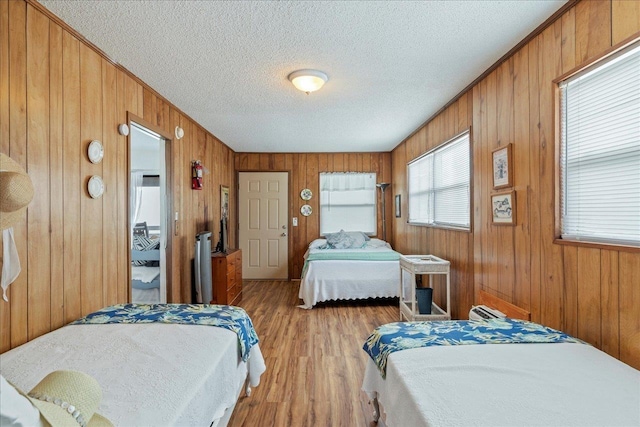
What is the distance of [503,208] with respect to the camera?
2.32 meters

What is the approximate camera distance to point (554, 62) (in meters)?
1.82

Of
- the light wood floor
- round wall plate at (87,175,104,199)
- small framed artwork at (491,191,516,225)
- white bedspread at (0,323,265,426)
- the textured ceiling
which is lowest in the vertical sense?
the light wood floor

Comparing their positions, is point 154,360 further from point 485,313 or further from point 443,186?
point 443,186

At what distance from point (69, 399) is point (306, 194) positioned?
5206 millimetres

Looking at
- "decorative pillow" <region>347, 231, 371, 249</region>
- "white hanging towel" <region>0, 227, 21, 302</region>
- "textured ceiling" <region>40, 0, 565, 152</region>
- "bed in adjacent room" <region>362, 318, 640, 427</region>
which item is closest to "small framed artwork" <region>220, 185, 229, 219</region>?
"textured ceiling" <region>40, 0, 565, 152</region>

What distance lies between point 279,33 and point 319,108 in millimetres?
1470

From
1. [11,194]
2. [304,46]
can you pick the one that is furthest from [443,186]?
[11,194]

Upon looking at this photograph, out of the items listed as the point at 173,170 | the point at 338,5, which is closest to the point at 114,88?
the point at 173,170

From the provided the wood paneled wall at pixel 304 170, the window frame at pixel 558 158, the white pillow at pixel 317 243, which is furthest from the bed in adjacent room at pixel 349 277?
the window frame at pixel 558 158

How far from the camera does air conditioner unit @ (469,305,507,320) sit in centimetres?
226

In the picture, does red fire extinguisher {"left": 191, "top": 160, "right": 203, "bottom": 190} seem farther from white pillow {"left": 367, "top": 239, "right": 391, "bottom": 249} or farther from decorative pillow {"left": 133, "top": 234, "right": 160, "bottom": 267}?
white pillow {"left": 367, "top": 239, "right": 391, "bottom": 249}

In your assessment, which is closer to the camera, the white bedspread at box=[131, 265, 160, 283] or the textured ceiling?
the textured ceiling

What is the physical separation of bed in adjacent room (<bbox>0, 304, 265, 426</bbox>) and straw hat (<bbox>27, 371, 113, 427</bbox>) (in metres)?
0.18

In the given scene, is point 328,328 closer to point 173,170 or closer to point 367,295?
point 367,295
